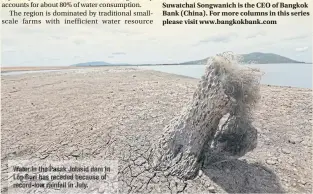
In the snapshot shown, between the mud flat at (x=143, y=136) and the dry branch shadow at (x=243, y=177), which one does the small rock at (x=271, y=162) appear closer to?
the mud flat at (x=143, y=136)

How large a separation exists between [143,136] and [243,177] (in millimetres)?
1348

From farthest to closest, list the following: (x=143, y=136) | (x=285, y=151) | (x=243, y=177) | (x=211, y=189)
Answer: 1. (x=143, y=136)
2. (x=285, y=151)
3. (x=243, y=177)
4. (x=211, y=189)

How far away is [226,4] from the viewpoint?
13.2ft

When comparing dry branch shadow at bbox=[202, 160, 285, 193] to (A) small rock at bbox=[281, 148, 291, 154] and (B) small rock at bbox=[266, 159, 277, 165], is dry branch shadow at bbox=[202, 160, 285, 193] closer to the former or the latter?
(B) small rock at bbox=[266, 159, 277, 165]

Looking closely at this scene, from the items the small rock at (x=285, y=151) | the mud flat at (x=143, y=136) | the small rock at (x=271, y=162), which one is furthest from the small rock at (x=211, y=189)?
the small rock at (x=285, y=151)

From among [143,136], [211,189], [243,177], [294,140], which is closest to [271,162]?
[243,177]

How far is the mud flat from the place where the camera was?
3.20 meters

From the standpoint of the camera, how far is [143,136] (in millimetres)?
3943

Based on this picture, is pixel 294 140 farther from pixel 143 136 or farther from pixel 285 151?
pixel 143 136

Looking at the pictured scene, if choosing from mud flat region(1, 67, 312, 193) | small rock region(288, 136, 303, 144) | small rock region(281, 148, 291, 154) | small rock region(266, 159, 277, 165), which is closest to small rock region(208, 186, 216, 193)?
mud flat region(1, 67, 312, 193)

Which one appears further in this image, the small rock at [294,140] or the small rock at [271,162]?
the small rock at [294,140]

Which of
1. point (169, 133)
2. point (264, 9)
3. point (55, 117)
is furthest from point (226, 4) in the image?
point (55, 117)

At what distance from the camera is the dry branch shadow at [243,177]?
122 inches

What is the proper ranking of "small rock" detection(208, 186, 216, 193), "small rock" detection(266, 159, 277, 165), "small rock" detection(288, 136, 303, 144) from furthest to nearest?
"small rock" detection(288, 136, 303, 144), "small rock" detection(266, 159, 277, 165), "small rock" detection(208, 186, 216, 193)
